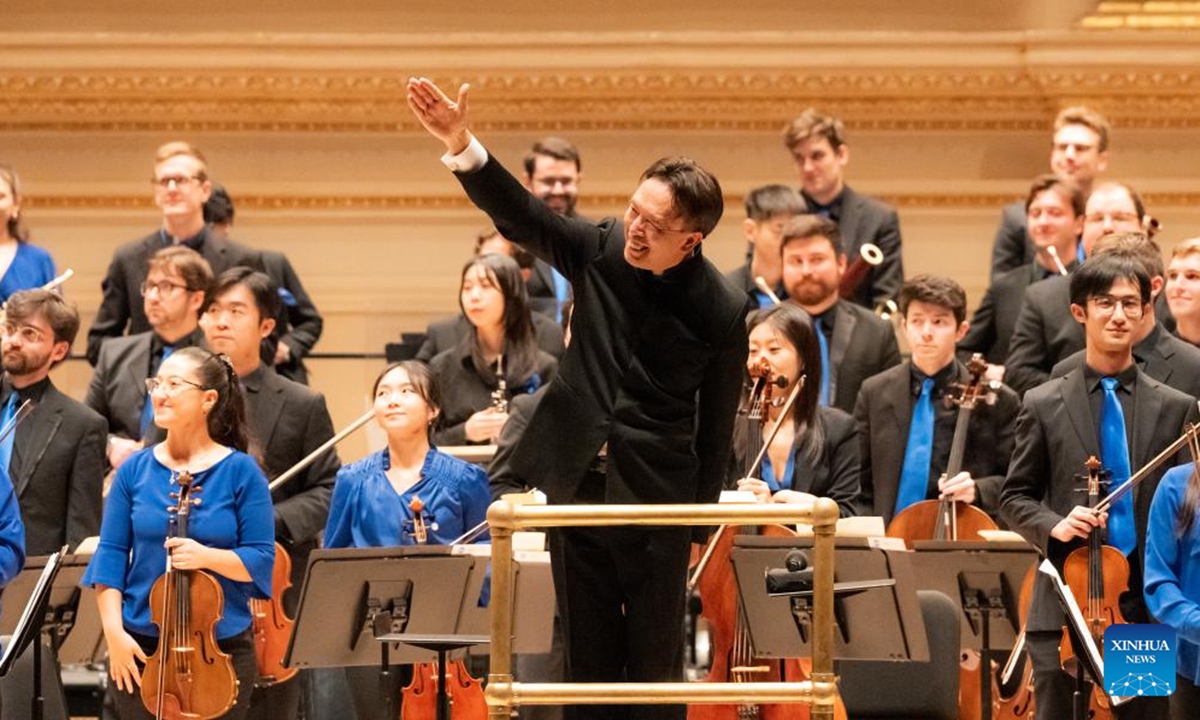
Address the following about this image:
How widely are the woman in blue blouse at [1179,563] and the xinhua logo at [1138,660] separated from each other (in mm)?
754

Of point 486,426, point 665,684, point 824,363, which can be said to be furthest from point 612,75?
point 665,684

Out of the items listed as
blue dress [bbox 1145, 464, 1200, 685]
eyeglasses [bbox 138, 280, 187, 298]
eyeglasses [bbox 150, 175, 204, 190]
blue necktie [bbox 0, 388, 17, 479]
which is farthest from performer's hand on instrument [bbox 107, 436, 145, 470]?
blue dress [bbox 1145, 464, 1200, 685]

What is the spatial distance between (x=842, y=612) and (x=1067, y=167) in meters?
2.37

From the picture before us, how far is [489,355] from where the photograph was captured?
5.42 metres

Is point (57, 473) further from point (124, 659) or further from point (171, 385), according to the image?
point (124, 659)

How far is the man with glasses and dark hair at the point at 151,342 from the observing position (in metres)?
5.35

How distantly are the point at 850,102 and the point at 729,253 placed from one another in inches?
29.9

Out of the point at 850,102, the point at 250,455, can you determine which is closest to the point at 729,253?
the point at 850,102

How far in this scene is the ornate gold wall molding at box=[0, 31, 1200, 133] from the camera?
699cm

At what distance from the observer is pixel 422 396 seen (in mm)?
4816

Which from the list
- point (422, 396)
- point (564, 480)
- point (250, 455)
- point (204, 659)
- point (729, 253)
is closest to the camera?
point (564, 480)

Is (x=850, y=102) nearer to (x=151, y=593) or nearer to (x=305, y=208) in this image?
(x=305, y=208)

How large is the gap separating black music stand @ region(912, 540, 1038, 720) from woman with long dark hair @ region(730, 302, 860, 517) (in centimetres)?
43

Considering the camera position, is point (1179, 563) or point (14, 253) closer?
point (1179, 563)
